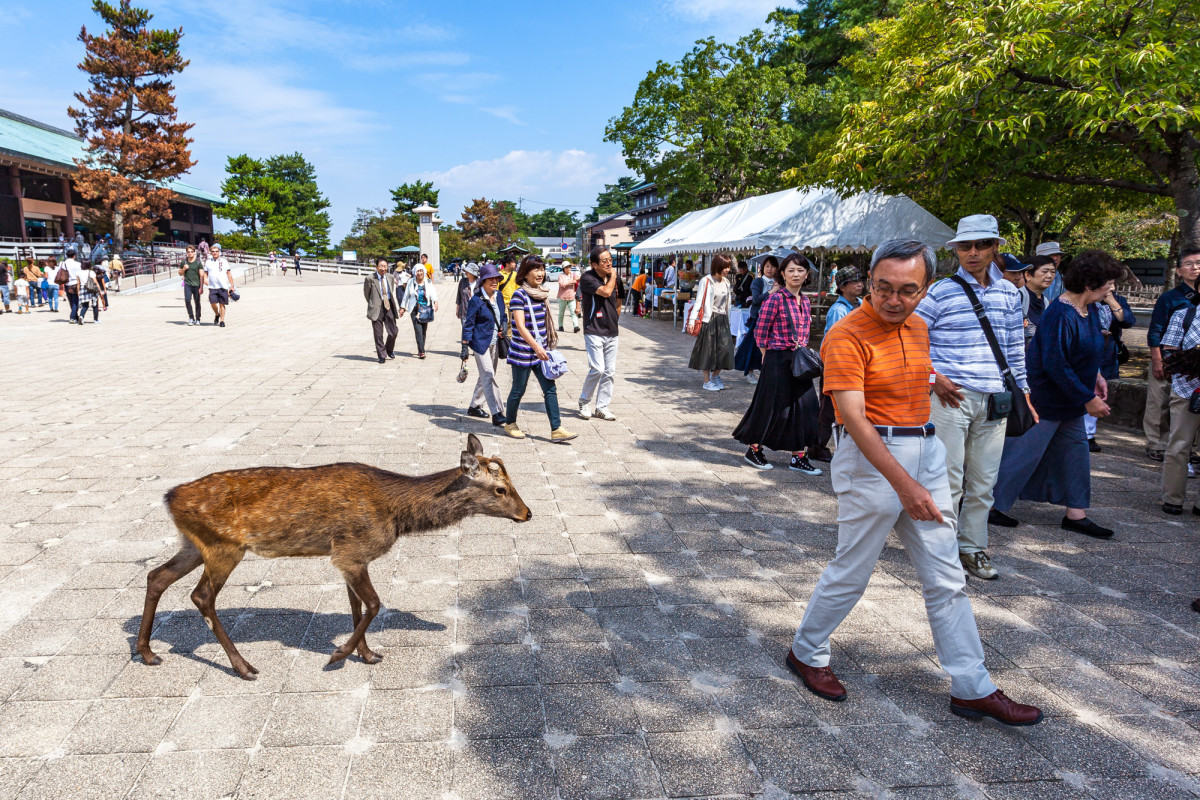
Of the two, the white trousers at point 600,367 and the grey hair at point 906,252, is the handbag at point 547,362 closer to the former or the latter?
the white trousers at point 600,367

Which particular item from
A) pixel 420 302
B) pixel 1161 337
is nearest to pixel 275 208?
pixel 420 302

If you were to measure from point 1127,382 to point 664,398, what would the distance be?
552 cm

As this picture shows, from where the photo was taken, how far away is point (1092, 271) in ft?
14.8

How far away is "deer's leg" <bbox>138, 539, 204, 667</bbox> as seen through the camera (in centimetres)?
311

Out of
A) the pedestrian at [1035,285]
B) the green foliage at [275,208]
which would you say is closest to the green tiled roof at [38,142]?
the green foliage at [275,208]

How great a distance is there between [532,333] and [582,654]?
4.13 metres

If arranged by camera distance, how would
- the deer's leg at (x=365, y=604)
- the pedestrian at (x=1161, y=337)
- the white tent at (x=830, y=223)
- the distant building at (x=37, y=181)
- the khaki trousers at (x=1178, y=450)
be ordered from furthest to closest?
1. the distant building at (x=37, y=181)
2. the white tent at (x=830, y=223)
3. the pedestrian at (x=1161, y=337)
4. the khaki trousers at (x=1178, y=450)
5. the deer's leg at (x=365, y=604)

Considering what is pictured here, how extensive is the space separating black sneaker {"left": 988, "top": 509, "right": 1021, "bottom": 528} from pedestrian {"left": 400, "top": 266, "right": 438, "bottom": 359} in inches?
381

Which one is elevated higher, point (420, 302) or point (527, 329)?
point (527, 329)

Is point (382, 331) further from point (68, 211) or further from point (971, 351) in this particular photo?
point (68, 211)

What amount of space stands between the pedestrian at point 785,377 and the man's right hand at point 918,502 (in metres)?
3.53

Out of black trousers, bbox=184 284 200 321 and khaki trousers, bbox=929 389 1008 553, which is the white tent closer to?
khaki trousers, bbox=929 389 1008 553

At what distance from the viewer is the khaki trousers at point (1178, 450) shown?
5.21 metres

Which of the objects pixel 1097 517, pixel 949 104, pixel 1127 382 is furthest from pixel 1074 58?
pixel 1097 517
